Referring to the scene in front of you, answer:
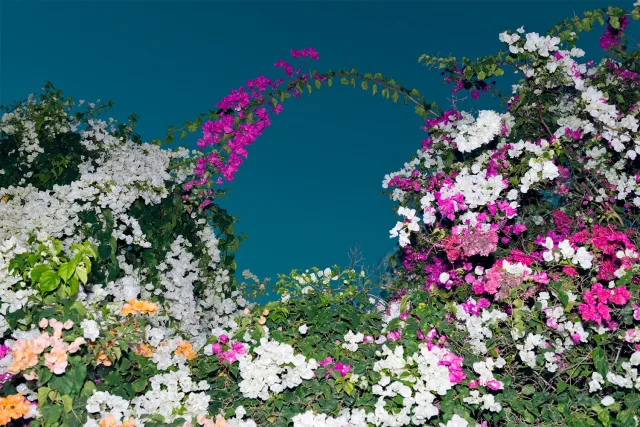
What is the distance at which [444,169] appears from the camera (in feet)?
18.2

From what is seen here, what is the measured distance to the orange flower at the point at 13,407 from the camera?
264cm

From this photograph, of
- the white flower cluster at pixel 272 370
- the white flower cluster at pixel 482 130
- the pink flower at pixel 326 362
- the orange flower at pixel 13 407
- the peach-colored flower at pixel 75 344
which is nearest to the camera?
the orange flower at pixel 13 407

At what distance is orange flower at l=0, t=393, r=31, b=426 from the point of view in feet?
8.65

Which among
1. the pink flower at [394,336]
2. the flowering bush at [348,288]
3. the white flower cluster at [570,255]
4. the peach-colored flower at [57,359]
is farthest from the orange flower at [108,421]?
the white flower cluster at [570,255]

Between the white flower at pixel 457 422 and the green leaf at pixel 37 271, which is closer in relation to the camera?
the green leaf at pixel 37 271

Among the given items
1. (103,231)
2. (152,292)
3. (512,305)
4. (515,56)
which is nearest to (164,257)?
(152,292)

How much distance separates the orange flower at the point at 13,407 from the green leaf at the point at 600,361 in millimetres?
2626

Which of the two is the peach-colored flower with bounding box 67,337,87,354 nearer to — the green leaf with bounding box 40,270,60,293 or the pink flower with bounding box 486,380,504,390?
the green leaf with bounding box 40,270,60,293

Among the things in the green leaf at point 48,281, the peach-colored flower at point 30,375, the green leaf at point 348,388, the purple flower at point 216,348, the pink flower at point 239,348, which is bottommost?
the green leaf at point 348,388

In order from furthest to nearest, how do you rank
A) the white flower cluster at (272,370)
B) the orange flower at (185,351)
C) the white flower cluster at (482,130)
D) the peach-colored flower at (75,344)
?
the white flower cluster at (482,130)
the orange flower at (185,351)
the white flower cluster at (272,370)
the peach-colored flower at (75,344)

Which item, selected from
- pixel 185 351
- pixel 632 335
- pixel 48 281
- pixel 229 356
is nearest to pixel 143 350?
pixel 185 351

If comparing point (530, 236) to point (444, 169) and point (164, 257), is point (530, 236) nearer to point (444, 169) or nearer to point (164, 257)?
point (444, 169)

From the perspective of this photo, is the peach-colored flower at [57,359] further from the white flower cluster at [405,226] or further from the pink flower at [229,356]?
the white flower cluster at [405,226]

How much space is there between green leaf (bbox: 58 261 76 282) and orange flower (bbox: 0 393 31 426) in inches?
20.4
